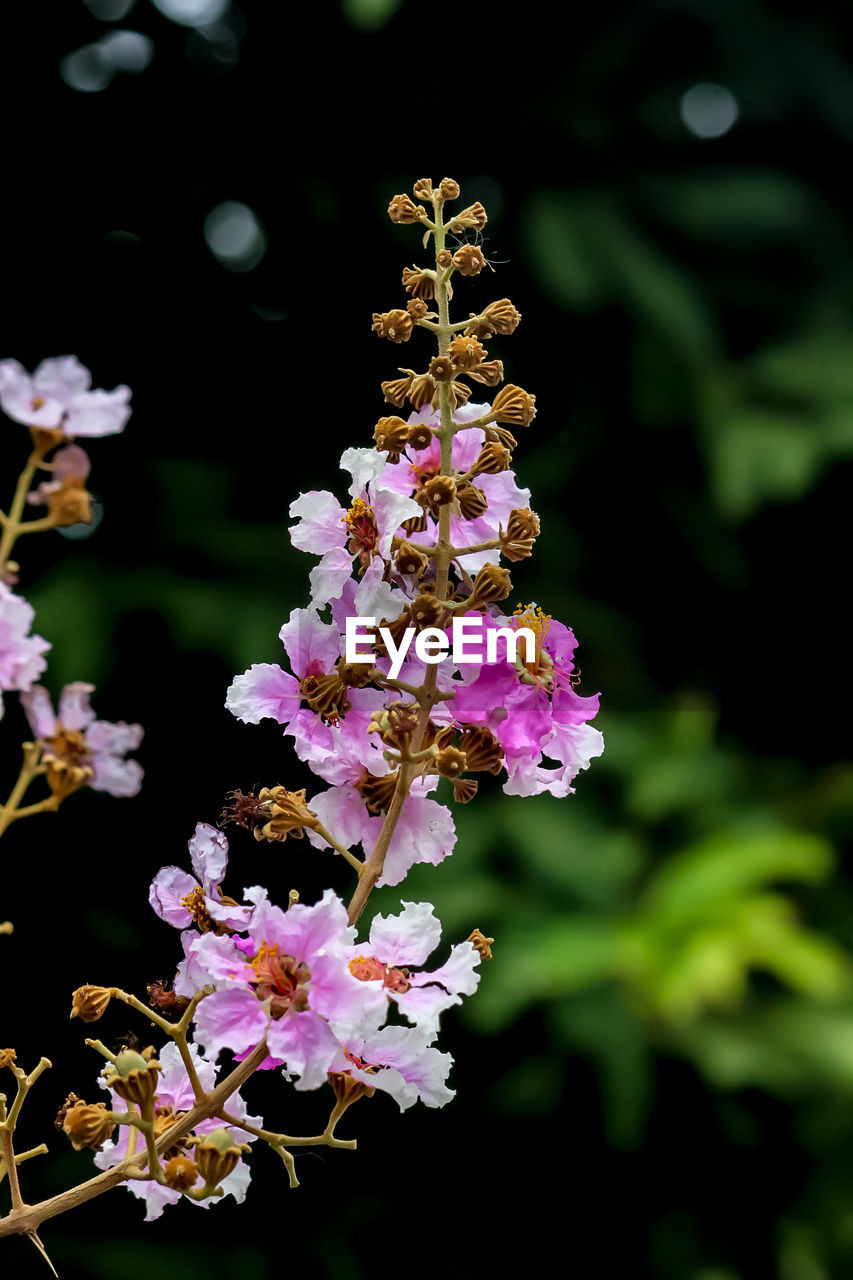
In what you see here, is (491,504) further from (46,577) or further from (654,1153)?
(654,1153)

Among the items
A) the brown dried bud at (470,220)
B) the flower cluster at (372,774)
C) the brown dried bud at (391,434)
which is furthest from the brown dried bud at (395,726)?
the brown dried bud at (470,220)

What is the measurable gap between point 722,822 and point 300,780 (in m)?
0.97

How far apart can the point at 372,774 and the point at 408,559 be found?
0.10 m

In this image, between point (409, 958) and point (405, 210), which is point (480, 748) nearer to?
point (409, 958)

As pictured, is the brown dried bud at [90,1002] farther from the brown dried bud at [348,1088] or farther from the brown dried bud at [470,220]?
the brown dried bud at [470,220]

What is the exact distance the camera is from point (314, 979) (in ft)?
1.66

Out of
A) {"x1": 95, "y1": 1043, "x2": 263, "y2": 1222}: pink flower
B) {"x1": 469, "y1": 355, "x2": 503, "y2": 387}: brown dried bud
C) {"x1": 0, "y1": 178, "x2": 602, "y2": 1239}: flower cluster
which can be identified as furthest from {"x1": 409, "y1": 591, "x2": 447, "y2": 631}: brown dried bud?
{"x1": 95, "y1": 1043, "x2": 263, "y2": 1222}: pink flower

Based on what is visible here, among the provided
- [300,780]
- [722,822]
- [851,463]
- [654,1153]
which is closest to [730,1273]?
[654,1153]

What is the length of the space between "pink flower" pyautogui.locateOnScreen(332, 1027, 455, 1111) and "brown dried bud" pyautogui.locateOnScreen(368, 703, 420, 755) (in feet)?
0.35

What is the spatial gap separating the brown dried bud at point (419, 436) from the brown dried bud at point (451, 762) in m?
0.12

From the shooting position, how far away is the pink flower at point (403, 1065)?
0.53 meters

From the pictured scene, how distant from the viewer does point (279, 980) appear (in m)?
0.51

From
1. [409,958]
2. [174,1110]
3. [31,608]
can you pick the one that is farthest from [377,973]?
[31,608]

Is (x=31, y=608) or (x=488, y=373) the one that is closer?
(x=31, y=608)
